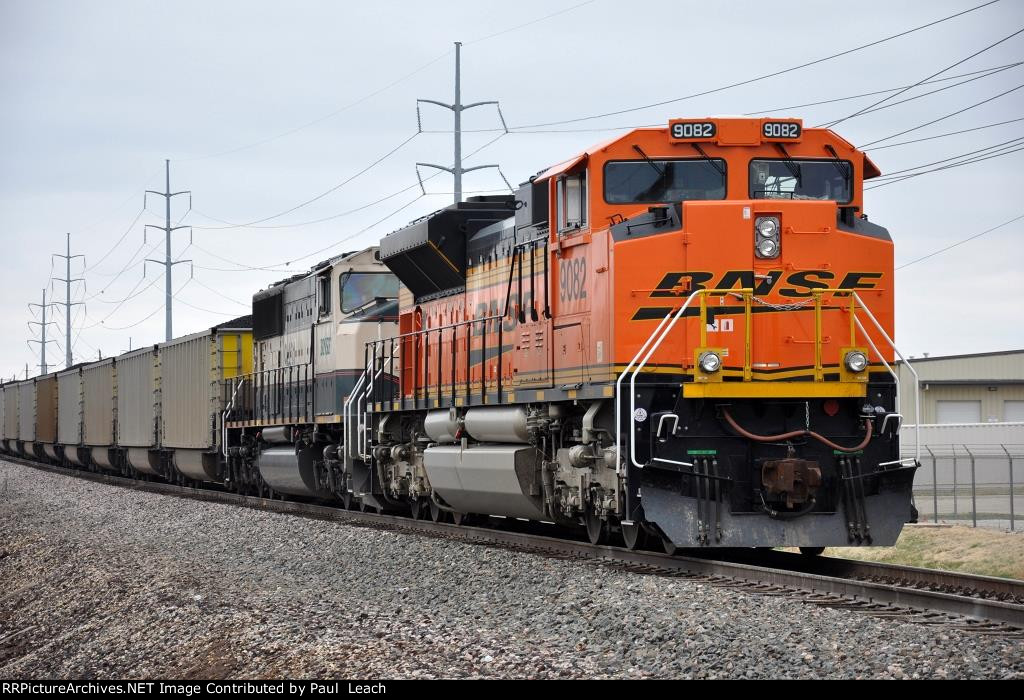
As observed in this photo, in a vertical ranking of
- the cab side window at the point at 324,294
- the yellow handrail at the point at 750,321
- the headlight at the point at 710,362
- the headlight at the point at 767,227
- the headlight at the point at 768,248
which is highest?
the cab side window at the point at 324,294

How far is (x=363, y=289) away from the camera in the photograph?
20.4 m

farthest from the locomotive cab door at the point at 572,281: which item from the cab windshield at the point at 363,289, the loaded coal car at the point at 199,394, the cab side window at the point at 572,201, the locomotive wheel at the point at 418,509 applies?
the loaded coal car at the point at 199,394

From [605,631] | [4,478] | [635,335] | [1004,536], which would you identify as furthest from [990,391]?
[605,631]

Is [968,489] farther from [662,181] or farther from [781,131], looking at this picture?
[662,181]

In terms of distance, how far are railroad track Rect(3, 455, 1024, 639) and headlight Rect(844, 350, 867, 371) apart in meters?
1.77

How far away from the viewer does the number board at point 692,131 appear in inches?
456

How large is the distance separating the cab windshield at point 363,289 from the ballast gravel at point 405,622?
527cm

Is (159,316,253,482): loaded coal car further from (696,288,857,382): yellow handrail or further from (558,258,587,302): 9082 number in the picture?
(696,288,857,382): yellow handrail

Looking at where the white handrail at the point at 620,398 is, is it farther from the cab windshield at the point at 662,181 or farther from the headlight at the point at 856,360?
the headlight at the point at 856,360

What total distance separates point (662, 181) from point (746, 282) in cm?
136

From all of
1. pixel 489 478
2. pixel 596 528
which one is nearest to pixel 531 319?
pixel 489 478

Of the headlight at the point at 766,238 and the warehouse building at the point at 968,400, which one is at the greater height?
the headlight at the point at 766,238

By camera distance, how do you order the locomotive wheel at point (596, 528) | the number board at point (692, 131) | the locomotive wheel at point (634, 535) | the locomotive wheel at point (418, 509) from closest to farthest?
the number board at point (692, 131) < the locomotive wheel at point (634, 535) < the locomotive wheel at point (596, 528) < the locomotive wheel at point (418, 509)

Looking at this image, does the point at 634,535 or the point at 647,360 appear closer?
the point at 647,360
